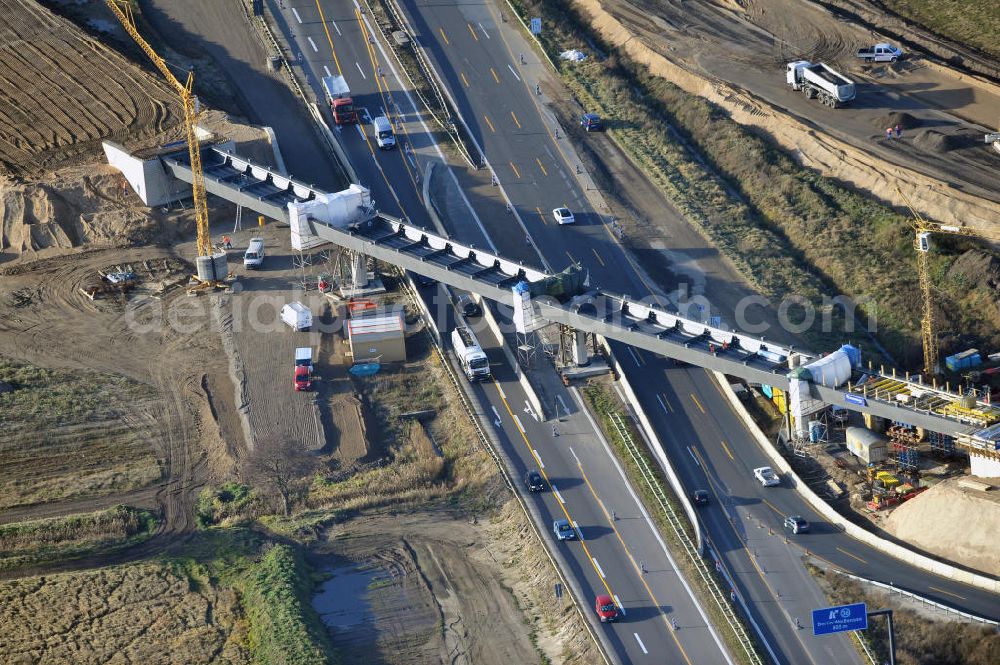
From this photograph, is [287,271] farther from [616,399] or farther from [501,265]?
[616,399]

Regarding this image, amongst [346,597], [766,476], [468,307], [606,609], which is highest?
[468,307]

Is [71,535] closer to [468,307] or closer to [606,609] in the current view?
[606,609]

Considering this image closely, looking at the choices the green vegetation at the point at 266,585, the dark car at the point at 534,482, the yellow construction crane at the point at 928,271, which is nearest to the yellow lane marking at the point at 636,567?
the dark car at the point at 534,482

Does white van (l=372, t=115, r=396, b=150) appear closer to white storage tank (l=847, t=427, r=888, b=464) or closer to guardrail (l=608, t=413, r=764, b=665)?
guardrail (l=608, t=413, r=764, b=665)

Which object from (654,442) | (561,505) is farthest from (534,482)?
(654,442)

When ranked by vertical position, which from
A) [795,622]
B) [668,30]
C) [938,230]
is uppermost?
[668,30]

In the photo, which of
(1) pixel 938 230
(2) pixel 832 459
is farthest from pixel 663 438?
(1) pixel 938 230
